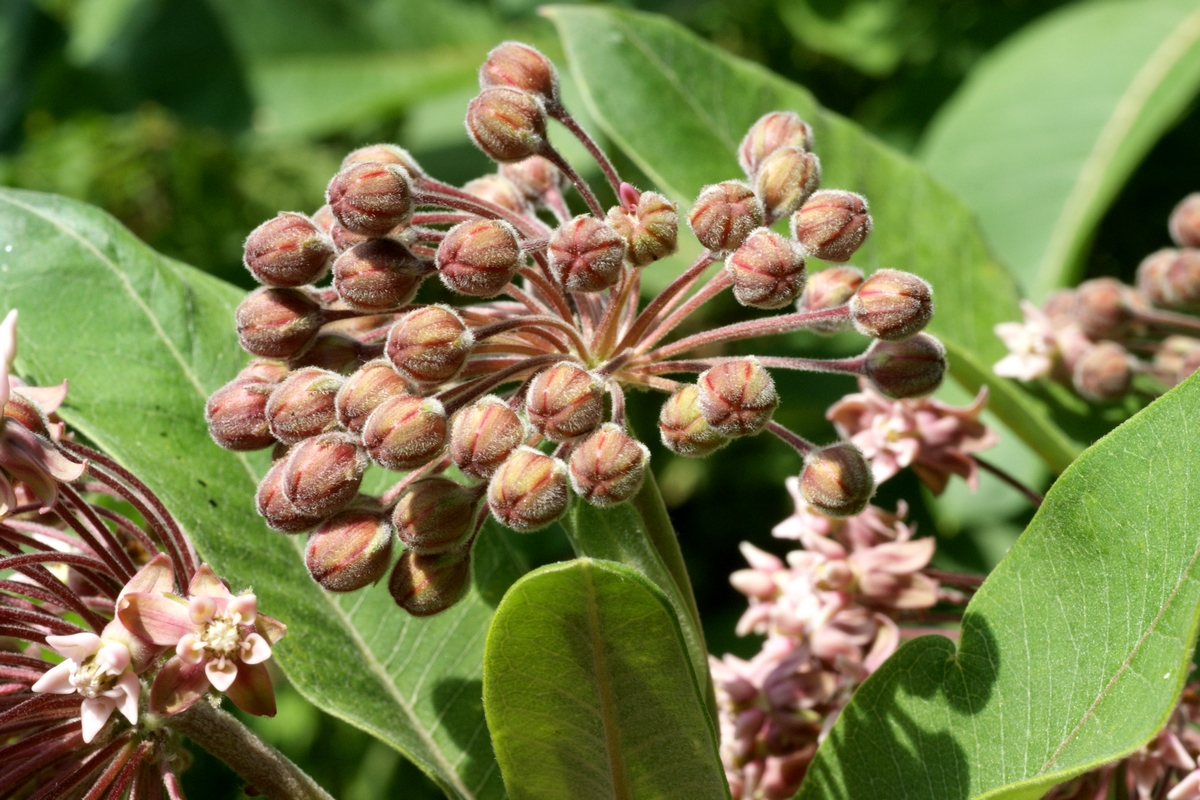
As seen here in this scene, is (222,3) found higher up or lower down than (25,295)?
lower down

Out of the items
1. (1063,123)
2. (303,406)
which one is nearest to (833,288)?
(303,406)

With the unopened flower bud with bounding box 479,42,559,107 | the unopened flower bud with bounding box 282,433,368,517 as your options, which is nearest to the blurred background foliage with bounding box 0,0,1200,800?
the unopened flower bud with bounding box 479,42,559,107

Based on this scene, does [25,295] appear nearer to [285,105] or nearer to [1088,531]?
[1088,531]

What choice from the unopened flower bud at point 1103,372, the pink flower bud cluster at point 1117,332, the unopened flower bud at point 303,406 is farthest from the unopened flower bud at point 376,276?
the unopened flower bud at point 1103,372

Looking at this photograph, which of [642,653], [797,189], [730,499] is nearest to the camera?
[642,653]

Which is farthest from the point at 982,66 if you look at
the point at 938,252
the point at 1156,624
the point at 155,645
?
the point at 155,645

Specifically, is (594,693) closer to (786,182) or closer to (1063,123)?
(786,182)

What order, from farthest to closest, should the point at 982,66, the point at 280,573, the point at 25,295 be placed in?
the point at 982,66
the point at 25,295
the point at 280,573
